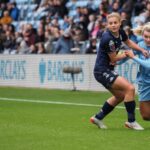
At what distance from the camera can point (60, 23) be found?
26375mm

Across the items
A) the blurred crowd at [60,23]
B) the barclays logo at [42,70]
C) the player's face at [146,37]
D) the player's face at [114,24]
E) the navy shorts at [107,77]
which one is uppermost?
the player's face at [114,24]

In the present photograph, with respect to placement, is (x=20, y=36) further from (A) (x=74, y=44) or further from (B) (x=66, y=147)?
(B) (x=66, y=147)

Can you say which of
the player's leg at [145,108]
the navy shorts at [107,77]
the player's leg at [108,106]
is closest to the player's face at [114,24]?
the navy shorts at [107,77]

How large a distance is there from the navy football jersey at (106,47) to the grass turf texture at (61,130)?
40.8 inches

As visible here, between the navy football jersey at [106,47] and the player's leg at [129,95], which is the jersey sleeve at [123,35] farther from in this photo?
the player's leg at [129,95]

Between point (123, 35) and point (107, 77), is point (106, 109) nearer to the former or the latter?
point (107, 77)

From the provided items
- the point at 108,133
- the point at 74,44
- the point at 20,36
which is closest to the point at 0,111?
the point at 108,133

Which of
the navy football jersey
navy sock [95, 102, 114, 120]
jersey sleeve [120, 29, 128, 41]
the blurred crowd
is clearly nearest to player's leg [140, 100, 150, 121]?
navy sock [95, 102, 114, 120]

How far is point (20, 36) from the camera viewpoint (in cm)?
2731

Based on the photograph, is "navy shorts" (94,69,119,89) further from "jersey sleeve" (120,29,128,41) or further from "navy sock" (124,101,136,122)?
"jersey sleeve" (120,29,128,41)

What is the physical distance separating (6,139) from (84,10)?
15381 mm

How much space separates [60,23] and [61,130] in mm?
15581

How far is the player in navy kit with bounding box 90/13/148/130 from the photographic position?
11.1 m

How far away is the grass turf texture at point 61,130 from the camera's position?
9.32 metres
